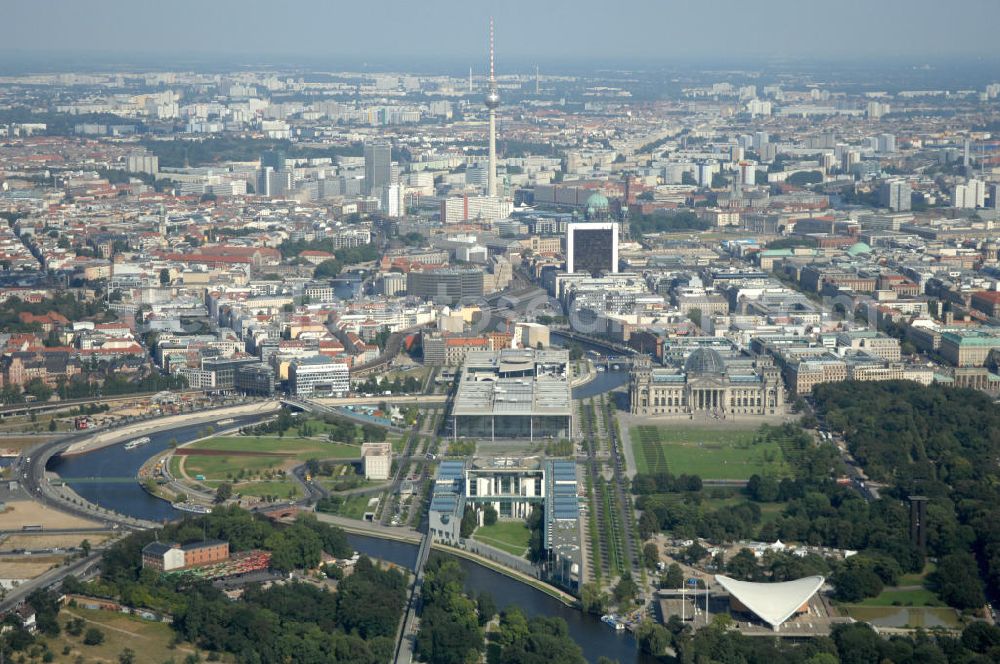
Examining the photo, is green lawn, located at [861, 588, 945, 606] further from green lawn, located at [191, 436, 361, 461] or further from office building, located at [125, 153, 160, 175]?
office building, located at [125, 153, 160, 175]

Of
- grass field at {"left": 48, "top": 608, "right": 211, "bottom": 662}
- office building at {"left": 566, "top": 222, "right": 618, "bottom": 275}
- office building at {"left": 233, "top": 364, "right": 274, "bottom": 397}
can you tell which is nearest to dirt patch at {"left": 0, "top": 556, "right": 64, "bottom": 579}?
grass field at {"left": 48, "top": 608, "right": 211, "bottom": 662}

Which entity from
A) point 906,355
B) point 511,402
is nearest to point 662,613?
point 511,402

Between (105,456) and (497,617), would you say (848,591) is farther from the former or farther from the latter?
(105,456)

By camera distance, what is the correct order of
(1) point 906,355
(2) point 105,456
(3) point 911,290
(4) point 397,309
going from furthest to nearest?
(3) point 911,290 < (4) point 397,309 < (1) point 906,355 < (2) point 105,456

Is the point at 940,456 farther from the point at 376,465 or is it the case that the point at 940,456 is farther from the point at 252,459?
the point at 252,459

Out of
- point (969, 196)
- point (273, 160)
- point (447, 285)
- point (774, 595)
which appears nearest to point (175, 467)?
point (774, 595)

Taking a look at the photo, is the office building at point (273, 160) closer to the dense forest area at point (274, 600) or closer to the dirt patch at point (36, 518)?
the dirt patch at point (36, 518)
